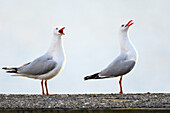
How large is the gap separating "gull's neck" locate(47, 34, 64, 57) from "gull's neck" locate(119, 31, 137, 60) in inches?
70.8

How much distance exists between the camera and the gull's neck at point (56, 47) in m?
11.3

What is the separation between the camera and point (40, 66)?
11.3 meters

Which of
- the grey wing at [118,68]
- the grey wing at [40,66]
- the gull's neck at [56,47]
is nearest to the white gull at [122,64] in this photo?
the grey wing at [118,68]

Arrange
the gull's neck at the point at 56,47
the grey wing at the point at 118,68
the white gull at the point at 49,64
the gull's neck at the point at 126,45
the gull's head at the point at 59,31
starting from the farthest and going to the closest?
the gull's neck at the point at 126,45
the grey wing at the point at 118,68
the gull's head at the point at 59,31
the gull's neck at the point at 56,47
the white gull at the point at 49,64

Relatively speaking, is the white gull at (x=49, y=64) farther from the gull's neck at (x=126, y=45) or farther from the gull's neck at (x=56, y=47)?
the gull's neck at (x=126, y=45)

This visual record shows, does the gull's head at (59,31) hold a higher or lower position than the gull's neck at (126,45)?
higher

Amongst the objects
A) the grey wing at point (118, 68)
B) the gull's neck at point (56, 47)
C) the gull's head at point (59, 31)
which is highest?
the gull's head at point (59, 31)

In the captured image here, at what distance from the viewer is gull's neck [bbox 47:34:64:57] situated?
37.0 ft

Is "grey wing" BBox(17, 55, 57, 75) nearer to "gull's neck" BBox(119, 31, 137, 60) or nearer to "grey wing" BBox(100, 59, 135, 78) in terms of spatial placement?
"grey wing" BBox(100, 59, 135, 78)

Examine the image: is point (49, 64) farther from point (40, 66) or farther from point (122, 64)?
point (122, 64)

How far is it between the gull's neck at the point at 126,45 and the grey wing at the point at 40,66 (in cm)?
214

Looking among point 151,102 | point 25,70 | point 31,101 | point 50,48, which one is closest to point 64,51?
point 50,48

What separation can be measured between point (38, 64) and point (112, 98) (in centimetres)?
268

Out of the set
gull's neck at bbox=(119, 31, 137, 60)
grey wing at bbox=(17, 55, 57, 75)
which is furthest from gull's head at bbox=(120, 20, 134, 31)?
grey wing at bbox=(17, 55, 57, 75)
